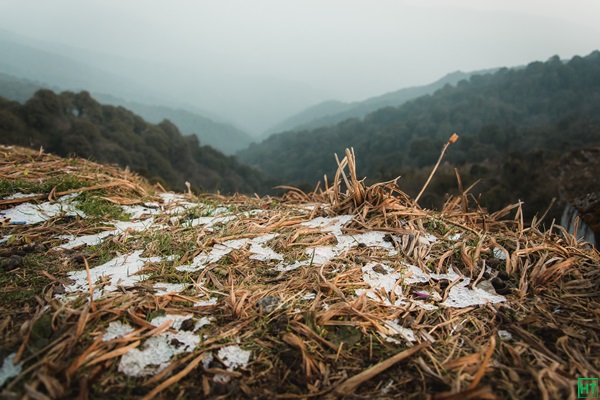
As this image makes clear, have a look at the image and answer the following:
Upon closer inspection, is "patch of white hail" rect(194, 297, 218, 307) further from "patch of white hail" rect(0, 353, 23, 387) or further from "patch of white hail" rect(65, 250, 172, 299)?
"patch of white hail" rect(0, 353, 23, 387)

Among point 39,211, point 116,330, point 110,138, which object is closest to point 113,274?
point 116,330

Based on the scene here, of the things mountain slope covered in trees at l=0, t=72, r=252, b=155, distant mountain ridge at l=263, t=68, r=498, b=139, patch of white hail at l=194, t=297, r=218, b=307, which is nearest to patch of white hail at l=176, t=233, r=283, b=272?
patch of white hail at l=194, t=297, r=218, b=307

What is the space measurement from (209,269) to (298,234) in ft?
1.68

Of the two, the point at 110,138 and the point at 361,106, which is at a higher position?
the point at 361,106

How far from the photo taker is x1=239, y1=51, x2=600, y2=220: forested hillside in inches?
1405

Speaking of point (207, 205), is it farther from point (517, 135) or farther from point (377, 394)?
point (517, 135)

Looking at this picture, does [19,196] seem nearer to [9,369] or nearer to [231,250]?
[231,250]

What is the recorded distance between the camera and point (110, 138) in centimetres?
3994

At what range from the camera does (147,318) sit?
1.13m

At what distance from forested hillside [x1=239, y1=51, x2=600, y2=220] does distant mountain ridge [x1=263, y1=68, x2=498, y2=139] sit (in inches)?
1536

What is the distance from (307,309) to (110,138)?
45374 millimetres

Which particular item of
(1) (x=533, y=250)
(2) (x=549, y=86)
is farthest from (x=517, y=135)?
(1) (x=533, y=250)

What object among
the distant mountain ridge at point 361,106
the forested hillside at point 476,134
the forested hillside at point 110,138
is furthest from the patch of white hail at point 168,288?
the distant mountain ridge at point 361,106

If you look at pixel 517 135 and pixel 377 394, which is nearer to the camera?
pixel 377 394
